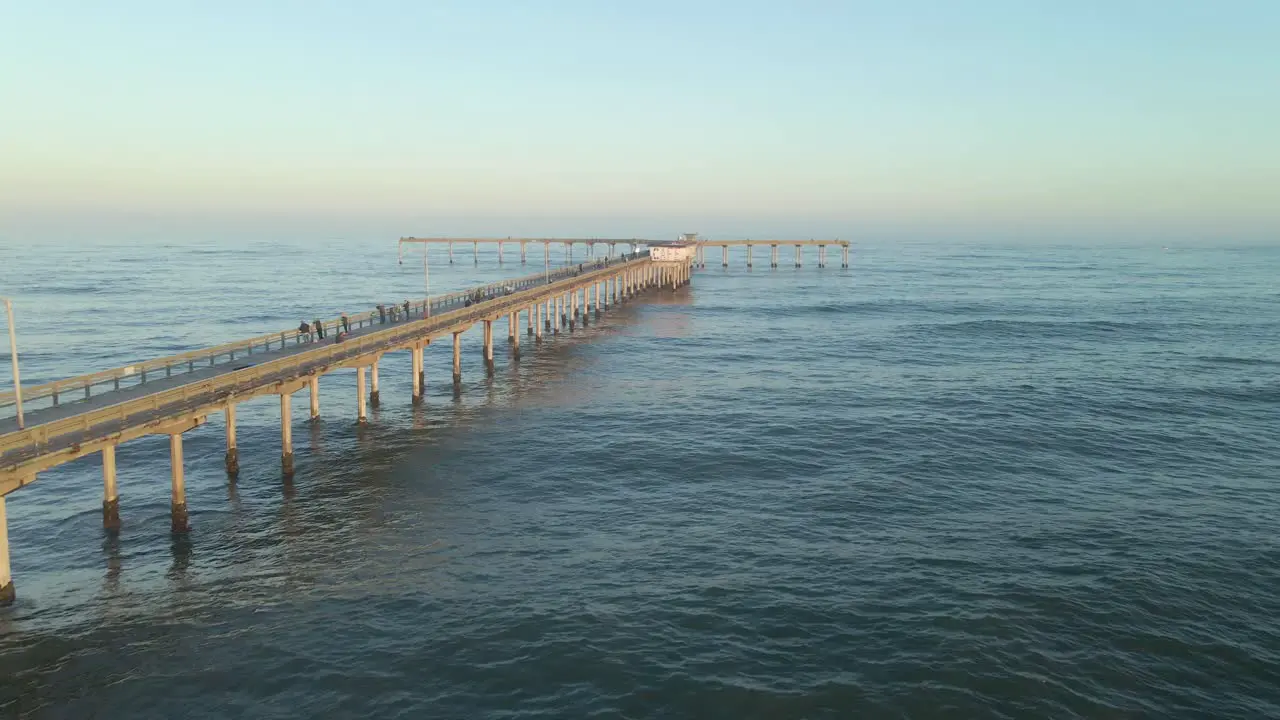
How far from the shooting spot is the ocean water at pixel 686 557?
23.7 meters

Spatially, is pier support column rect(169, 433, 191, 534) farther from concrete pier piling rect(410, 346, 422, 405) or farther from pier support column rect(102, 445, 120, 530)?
concrete pier piling rect(410, 346, 422, 405)

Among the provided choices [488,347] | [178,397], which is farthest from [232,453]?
[488,347]

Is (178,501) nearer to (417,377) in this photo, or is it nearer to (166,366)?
(166,366)

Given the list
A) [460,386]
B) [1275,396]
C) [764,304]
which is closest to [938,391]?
[1275,396]

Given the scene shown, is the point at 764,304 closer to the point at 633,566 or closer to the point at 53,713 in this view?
the point at 633,566

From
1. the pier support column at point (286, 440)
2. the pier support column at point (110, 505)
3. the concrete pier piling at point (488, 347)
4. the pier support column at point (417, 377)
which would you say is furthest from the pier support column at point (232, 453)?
the concrete pier piling at point (488, 347)

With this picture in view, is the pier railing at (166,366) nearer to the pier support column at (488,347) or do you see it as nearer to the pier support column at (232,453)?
the pier support column at (232,453)

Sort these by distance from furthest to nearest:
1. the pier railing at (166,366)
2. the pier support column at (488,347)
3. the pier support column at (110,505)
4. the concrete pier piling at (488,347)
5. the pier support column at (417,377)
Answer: the pier support column at (488,347) < the concrete pier piling at (488,347) < the pier support column at (417,377) < the pier support column at (110,505) < the pier railing at (166,366)

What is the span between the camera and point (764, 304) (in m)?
129

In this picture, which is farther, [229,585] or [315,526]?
[315,526]

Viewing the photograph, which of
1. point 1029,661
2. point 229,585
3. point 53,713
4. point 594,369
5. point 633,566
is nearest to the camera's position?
point 53,713

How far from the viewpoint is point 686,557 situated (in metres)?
32.5

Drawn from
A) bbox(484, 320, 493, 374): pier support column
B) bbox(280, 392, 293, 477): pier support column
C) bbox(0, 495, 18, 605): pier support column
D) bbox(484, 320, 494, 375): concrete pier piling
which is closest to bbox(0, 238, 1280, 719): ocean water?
→ bbox(0, 495, 18, 605): pier support column

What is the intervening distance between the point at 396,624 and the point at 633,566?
8638 millimetres
